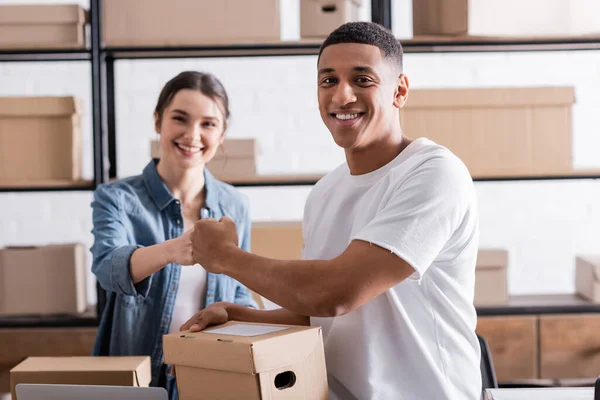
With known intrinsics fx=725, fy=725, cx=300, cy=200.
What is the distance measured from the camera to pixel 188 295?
217 cm

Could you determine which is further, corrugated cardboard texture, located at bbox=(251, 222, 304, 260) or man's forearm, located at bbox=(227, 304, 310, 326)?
corrugated cardboard texture, located at bbox=(251, 222, 304, 260)

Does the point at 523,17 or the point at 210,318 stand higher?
the point at 523,17

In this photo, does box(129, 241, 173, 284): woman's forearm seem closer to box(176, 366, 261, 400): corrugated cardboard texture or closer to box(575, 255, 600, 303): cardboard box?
box(176, 366, 261, 400): corrugated cardboard texture

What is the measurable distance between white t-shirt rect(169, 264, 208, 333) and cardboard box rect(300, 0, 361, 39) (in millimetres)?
1080

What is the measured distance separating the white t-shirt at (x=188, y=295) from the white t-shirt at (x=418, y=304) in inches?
31.0

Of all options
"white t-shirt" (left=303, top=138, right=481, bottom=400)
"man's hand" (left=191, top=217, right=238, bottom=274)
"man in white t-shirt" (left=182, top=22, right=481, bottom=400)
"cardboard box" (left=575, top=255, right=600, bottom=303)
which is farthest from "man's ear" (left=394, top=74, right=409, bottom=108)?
"cardboard box" (left=575, top=255, right=600, bottom=303)

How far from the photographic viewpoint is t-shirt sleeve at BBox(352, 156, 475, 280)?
1280 mm

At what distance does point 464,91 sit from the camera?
2740 mm

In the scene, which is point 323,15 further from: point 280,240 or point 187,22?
point 280,240

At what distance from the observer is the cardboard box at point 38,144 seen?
9.07 feet

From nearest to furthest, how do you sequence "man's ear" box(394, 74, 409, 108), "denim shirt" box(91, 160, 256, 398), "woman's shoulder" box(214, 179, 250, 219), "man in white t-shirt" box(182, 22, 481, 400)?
"man in white t-shirt" box(182, 22, 481, 400) < "man's ear" box(394, 74, 409, 108) < "denim shirt" box(91, 160, 256, 398) < "woman's shoulder" box(214, 179, 250, 219)

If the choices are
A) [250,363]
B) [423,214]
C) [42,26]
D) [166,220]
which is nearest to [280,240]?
[166,220]

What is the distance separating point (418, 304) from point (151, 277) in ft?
2.91

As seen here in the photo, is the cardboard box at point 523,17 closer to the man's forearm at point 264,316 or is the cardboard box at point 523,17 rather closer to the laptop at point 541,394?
the man's forearm at point 264,316
